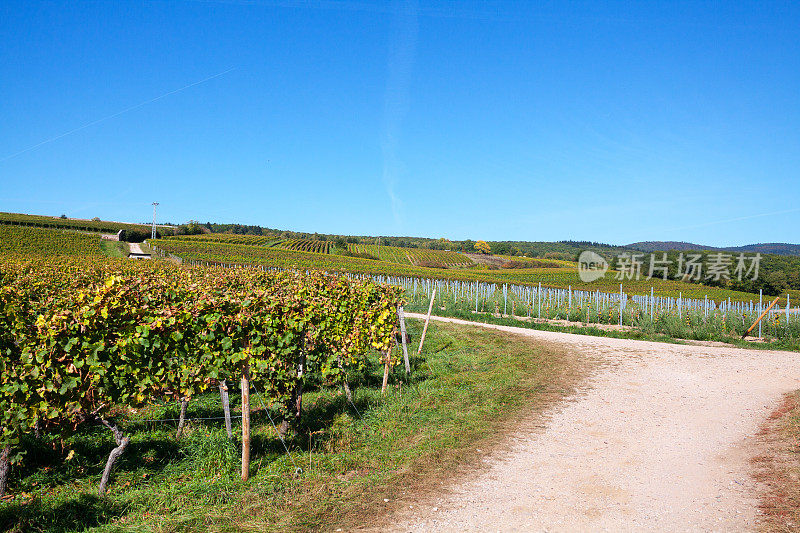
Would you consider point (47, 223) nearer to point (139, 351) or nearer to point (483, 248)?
point (483, 248)

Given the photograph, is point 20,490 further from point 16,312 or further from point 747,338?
point 747,338

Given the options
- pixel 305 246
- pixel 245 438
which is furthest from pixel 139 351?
pixel 305 246

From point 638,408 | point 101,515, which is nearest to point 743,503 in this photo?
point 638,408

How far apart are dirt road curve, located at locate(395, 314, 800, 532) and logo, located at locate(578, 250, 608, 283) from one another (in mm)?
58182

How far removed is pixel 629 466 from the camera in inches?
227

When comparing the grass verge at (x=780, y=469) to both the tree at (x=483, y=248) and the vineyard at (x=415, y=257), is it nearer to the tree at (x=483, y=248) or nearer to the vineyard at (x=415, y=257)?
the vineyard at (x=415, y=257)

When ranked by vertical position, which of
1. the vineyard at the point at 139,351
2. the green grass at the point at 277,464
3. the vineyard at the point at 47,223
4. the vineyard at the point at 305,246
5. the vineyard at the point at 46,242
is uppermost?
the vineyard at the point at 47,223

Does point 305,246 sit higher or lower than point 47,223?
lower

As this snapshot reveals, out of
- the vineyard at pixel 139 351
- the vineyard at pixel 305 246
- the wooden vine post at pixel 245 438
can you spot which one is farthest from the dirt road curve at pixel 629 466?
the vineyard at pixel 305 246

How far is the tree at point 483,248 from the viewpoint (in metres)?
111

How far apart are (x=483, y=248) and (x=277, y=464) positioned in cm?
11278

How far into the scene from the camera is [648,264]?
76.0m

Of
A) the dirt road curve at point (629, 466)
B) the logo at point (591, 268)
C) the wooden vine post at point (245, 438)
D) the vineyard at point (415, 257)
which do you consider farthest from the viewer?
the vineyard at point (415, 257)

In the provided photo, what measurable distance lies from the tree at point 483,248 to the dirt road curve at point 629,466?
9951 cm
